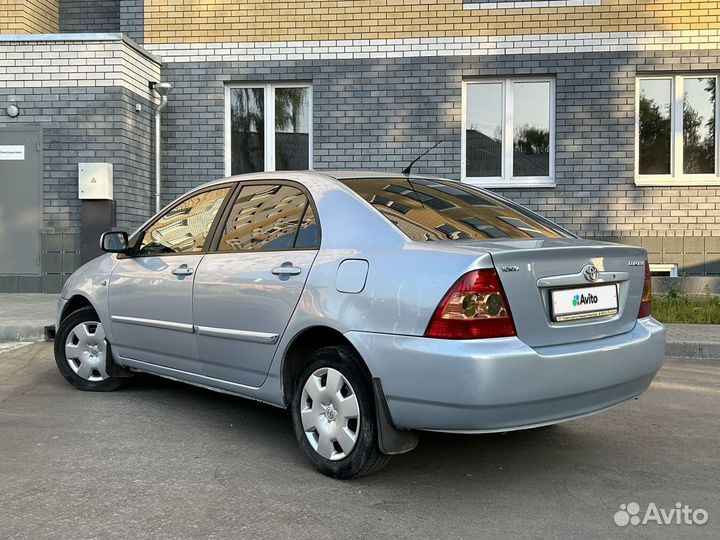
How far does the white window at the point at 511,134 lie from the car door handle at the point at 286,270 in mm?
8239

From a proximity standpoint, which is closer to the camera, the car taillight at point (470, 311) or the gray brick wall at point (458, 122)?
the car taillight at point (470, 311)

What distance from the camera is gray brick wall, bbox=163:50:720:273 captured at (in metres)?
11.6

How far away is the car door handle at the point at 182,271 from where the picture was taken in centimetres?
474

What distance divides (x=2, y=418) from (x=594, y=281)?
3.86 metres

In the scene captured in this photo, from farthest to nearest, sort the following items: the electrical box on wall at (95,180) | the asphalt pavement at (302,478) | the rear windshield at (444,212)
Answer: the electrical box on wall at (95,180) → the rear windshield at (444,212) → the asphalt pavement at (302,478)

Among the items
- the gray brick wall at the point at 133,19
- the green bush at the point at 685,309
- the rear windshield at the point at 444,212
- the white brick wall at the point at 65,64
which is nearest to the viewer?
the rear windshield at the point at 444,212

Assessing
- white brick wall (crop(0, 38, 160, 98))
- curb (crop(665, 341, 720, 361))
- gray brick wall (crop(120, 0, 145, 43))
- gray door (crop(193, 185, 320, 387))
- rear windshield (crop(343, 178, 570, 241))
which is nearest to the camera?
rear windshield (crop(343, 178, 570, 241))

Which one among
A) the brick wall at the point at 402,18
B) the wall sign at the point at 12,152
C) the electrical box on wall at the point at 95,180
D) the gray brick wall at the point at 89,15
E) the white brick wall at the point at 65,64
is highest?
the gray brick wall at the point at 89,15

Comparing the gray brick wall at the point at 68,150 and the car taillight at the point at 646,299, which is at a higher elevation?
the gray brick wall at the point at 68,150

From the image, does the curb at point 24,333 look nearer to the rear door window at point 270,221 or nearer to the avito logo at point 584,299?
the rear door window at point 270,221

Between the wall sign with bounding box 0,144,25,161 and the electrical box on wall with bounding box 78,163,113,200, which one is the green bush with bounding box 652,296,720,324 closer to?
the electrical box on wall with bounding box 78,163,113,200

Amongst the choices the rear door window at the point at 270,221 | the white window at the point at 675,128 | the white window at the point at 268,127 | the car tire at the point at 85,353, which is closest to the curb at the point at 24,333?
the car tire at the point at 85,353

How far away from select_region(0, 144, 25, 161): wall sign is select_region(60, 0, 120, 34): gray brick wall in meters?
3.72

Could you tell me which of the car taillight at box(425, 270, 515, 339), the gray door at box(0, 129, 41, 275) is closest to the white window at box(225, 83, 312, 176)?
the gray door at box(0, 129, 41, 275)
